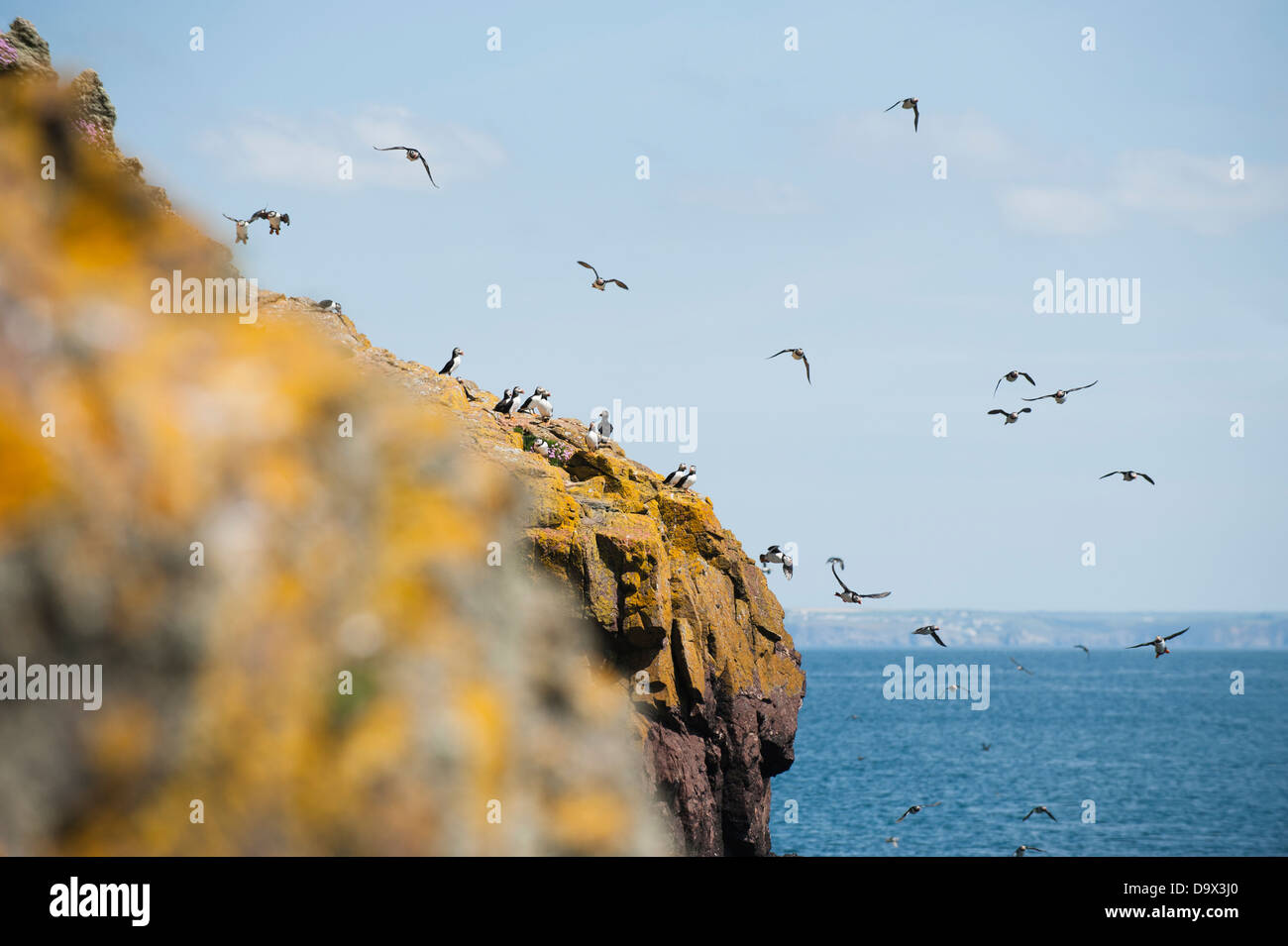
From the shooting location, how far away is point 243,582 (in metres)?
3.85

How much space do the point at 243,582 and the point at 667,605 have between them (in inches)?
1068

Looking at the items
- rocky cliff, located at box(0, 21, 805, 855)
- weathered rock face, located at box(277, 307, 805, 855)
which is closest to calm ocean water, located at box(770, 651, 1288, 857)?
weathered rock face, located at box(277, 307, 805, 855)

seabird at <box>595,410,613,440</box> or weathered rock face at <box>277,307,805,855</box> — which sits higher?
seabird at <box>595,410,613,440</box>

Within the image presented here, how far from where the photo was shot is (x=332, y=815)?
3.82 metres

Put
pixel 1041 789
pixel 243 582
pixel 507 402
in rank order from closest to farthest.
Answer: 1. pixel 243 582
2. pixel 507 402
3. pixel 1041 789

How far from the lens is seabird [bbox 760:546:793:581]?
128 ft

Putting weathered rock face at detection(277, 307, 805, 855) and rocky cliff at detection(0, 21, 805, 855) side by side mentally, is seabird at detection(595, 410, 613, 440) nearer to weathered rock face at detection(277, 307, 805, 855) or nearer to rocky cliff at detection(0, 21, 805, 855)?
weathered rock face at detection(277, 307, 805, 855)

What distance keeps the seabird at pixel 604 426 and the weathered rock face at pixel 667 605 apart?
0.56 m

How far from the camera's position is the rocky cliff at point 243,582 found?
3.64m

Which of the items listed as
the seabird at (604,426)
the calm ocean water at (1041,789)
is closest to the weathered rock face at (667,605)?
the seabird at (604,426)

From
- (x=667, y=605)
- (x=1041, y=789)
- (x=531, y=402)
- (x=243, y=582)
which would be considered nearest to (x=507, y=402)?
(x=531, y=402)

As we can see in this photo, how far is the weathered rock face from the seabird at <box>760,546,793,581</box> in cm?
97

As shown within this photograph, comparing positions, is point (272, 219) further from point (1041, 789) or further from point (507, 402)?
point (1041, 789)
